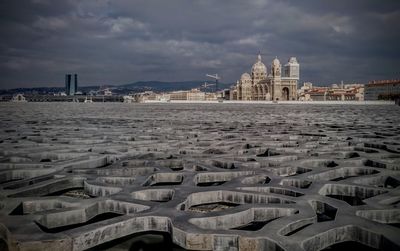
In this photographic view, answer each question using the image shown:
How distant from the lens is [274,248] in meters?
2.65

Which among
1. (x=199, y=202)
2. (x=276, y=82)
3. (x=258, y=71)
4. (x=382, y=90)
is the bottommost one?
(x=199, y=202)

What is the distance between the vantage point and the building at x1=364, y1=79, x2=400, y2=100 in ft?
420

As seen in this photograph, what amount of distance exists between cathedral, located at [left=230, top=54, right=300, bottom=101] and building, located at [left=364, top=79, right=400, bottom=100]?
27.0m

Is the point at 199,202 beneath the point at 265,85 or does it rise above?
beneath

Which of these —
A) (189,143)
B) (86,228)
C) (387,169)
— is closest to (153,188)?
(86,228)

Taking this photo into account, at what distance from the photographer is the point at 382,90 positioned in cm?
13675

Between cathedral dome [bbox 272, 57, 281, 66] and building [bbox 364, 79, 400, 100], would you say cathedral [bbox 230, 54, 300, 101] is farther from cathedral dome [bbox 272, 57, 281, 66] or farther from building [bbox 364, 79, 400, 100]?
building [bbox 364, 79, 400, 100]

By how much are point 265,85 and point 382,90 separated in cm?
4153

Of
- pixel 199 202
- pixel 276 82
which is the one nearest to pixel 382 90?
pixel 276 82

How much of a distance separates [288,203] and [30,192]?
289 cm

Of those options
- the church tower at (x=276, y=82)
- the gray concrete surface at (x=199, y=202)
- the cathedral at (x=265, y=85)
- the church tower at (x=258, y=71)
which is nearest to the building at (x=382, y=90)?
the cathedral at (x=265, y=85)

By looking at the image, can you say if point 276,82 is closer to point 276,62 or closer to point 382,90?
point 276,62

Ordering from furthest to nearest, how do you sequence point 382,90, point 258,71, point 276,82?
1. point 258,71
2. point 276,82
3. point 382,90

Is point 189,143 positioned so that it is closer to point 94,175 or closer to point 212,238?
point 94,175
